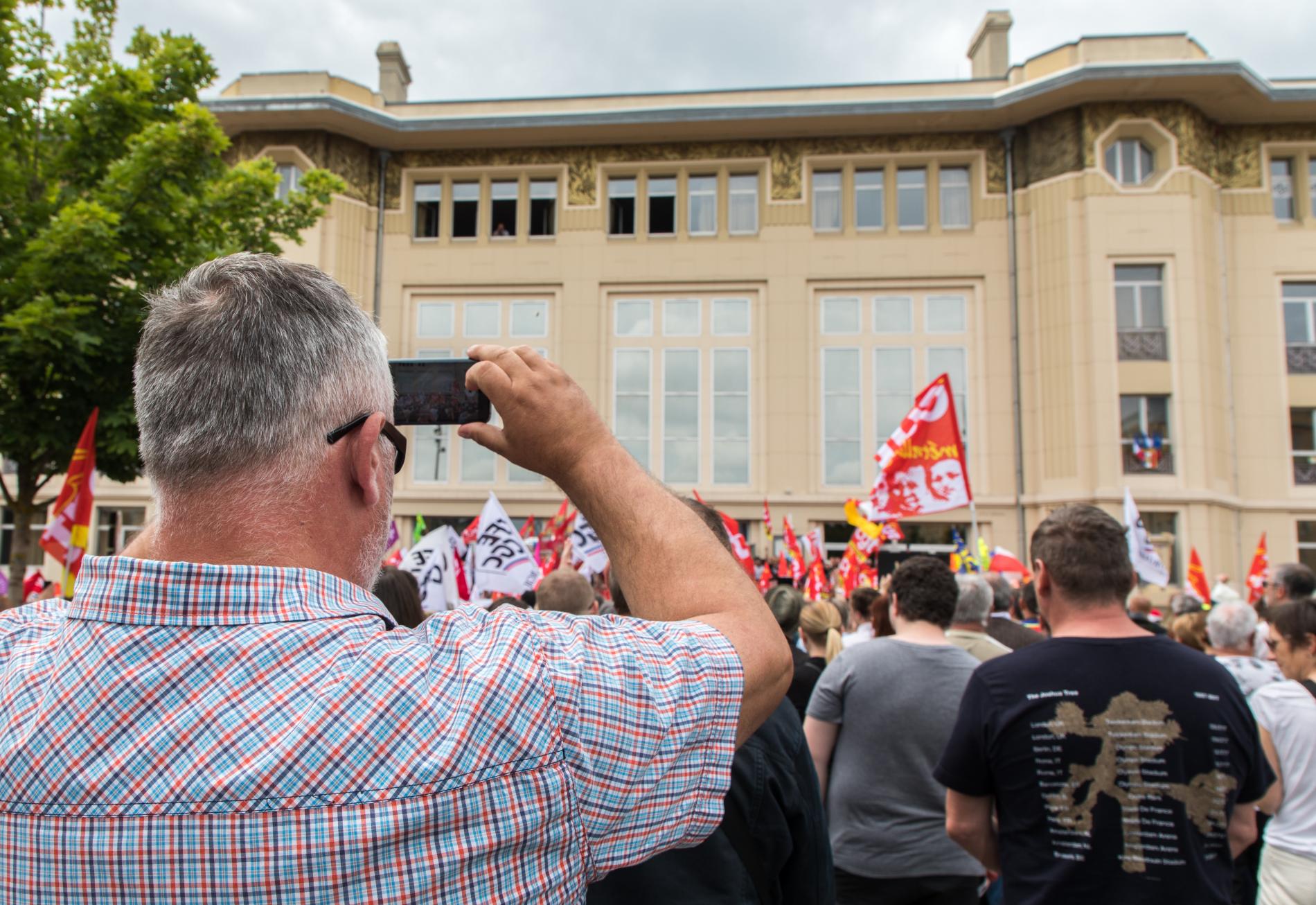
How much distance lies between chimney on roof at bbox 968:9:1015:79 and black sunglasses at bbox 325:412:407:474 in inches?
1055

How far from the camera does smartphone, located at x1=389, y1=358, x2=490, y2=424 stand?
1351mm

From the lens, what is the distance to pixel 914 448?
8320mm

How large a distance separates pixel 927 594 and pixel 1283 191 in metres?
25.4

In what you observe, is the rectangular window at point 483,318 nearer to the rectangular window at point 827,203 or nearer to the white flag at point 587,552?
the rectangular window at point 827,203

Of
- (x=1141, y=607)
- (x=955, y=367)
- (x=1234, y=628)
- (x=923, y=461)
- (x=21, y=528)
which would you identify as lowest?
(x=1141, y=607)

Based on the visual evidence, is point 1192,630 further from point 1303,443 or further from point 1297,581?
point 1303,443

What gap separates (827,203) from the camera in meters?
24.2

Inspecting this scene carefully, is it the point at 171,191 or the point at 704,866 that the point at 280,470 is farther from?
the point at 171,191

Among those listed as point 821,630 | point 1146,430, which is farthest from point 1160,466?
point 821,630

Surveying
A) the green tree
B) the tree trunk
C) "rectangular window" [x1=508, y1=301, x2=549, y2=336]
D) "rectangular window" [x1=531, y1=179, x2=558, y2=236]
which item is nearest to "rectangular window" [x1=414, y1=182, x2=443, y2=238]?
"rectangular window" [x1=531, y1=179, x2=558, y2=236]

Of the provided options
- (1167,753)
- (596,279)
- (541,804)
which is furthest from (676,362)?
(541,804)

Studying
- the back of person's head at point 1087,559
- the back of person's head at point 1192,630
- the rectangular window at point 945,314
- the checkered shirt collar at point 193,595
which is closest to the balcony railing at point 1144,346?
the rectangular window at point 945,314

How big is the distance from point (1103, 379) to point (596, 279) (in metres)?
12.0

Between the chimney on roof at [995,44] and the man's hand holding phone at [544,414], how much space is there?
26.7 m
